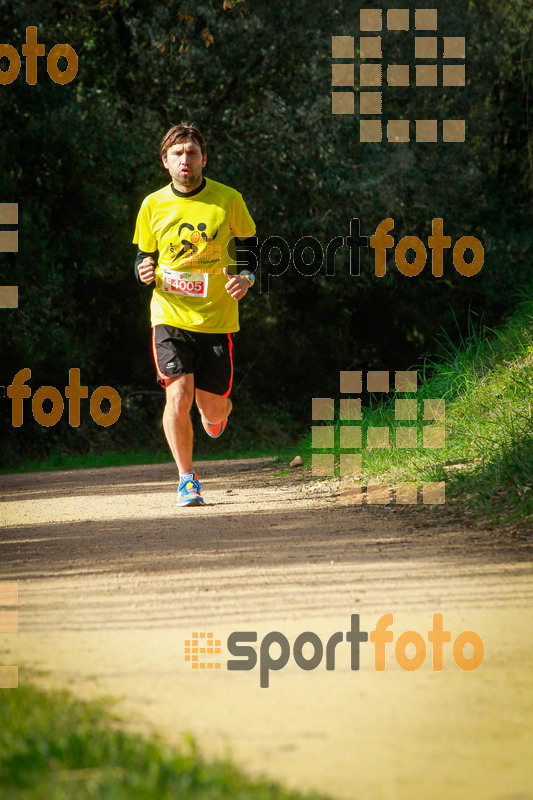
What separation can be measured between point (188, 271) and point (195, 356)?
2.01ft

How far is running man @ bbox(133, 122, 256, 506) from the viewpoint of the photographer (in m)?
6.49

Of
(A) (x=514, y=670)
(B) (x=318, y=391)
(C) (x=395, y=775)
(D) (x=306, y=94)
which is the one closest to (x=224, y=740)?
(C) (x=395, y=775)

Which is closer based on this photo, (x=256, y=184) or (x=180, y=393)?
Answer: (x=180, y=393)

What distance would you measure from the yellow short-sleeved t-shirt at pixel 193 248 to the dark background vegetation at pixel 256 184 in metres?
8.23

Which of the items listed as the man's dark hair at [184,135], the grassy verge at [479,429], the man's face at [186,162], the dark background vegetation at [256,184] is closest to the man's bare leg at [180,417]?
the man's face at [186,162]

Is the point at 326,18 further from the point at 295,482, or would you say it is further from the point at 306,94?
the point at 295,482

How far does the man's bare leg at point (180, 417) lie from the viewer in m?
6.61

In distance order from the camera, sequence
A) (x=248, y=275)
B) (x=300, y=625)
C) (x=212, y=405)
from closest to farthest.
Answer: (x=300, y=625), (x=248, y=275), (x=212, y=405)

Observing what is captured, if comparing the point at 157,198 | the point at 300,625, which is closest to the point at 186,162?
the point at 157,198

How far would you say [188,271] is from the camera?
6.51 m

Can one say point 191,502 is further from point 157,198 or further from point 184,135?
point 184,135

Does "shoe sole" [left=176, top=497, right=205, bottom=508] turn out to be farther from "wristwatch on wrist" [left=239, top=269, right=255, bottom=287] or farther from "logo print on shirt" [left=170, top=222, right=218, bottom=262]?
"logo print on shirt" [left=170, top=222, right=218, bottom=262]

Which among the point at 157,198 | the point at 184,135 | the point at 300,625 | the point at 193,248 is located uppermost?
the point at 184,135

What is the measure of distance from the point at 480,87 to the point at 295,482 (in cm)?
1269
